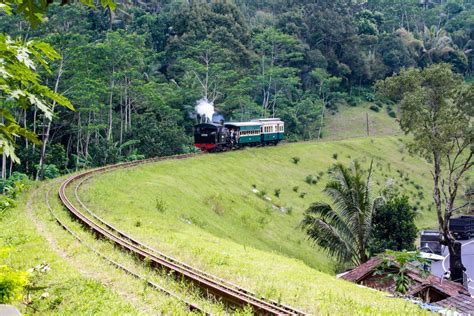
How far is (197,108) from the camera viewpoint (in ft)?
147

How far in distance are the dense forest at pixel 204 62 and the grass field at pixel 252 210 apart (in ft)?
16.5

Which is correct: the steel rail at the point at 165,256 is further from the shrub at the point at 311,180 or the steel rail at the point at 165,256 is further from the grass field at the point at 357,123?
the grass field at the point at 357,123

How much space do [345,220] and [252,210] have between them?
710cm

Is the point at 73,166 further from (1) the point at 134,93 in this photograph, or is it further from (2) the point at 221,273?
(2) the point at 221,273

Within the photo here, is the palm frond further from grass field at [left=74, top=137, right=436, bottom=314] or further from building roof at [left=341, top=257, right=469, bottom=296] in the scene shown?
building roof at [left=341, top=257, right=469, bottom=296]

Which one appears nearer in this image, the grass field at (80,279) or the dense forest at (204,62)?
the grass field at (80,279)

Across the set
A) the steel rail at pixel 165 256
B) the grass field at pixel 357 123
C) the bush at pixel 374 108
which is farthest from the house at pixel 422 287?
the bush at pixel 374 108

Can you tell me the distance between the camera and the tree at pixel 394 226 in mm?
22266

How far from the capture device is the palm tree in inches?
784

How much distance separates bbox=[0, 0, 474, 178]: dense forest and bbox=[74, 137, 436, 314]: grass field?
5.03m

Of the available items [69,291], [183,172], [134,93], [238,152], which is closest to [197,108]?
[134,93]

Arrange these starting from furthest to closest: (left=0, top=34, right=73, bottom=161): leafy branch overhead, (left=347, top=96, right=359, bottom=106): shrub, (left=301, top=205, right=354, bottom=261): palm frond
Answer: (left=347, top=96, right=359, bottom=106): shrub
(left=301, top=205, right=354, bottom=261): palm frond
(left=0, top=34, right=73, bottom=161): leafy branch overhead

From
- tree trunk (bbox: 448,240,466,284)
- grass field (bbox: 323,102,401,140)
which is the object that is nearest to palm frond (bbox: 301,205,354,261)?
tree trunk (bbox: 448,240,466,284)

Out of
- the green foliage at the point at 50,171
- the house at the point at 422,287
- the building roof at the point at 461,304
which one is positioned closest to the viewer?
the building roof at the point at 461,304
